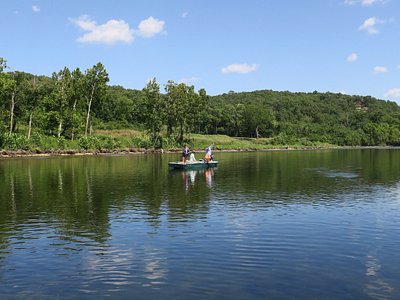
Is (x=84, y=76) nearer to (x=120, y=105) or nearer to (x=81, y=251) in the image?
(x=120, y=105)

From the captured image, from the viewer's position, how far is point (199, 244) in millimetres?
18234

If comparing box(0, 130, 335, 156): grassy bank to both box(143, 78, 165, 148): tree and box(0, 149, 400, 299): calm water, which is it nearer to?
box(143, 78, 165, 148): tree

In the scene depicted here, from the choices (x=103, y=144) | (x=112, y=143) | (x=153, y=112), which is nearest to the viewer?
(x=103, y=144)

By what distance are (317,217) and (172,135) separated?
11579 cm

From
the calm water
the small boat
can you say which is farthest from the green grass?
the calm water

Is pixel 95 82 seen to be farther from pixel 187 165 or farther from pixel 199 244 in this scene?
pixel 199 244

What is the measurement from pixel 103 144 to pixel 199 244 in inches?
3657

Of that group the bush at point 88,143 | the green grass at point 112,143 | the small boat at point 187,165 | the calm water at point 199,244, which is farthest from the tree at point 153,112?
the calm water at point 199,244

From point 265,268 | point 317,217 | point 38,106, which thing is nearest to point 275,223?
point 317,217

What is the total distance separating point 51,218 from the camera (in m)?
23.6

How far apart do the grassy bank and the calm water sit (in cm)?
5944

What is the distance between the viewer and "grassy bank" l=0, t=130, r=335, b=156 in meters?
89.4

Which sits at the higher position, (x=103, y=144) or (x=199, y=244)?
(x=103, y=144)

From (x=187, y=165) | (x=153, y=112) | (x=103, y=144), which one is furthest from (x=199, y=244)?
(x=153, y=112)
